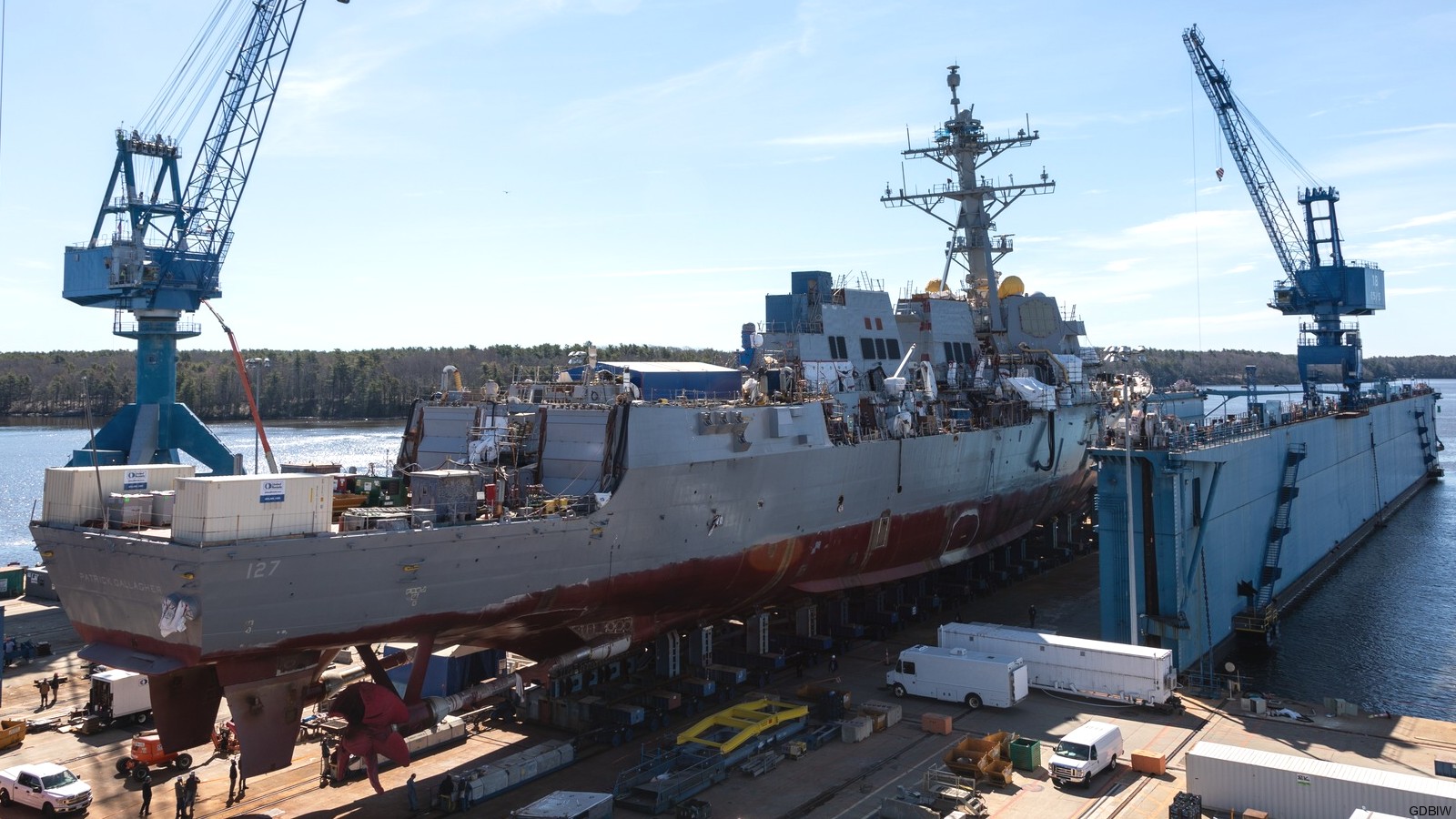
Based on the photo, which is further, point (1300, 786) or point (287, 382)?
point (287, 382)

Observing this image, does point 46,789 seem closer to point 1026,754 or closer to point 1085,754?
point 1026,754

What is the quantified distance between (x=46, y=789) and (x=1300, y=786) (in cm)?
2115

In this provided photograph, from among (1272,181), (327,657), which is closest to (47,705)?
(327,657)

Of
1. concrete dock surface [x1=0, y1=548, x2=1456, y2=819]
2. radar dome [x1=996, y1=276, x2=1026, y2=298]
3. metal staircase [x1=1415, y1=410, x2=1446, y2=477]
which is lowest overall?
Result: concrete dock surface [x1=0, y1=548, x2=1456, y2=819]

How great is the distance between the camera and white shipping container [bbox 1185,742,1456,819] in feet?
50.2

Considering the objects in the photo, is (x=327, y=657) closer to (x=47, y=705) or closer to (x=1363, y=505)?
(x=47, y=705)

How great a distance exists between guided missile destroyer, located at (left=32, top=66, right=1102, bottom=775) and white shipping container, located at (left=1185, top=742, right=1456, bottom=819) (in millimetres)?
10641

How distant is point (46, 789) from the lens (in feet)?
57.0

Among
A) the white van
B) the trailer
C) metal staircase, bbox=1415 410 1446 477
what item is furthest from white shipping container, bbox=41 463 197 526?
metal staircase, bbox=1415 410 1446 477

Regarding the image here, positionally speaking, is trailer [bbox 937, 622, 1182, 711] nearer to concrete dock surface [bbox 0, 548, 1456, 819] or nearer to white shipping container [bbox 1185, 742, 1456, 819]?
concrete dock surface [bbox 0, 548, 1456, 819]

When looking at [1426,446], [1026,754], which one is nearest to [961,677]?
[1026,754]

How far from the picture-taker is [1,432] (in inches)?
4525

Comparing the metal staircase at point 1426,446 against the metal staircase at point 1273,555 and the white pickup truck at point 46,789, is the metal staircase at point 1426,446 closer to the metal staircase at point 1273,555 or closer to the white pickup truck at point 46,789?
the metal staircase at point 1273,555

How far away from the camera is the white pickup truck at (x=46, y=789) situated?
17.2 m
